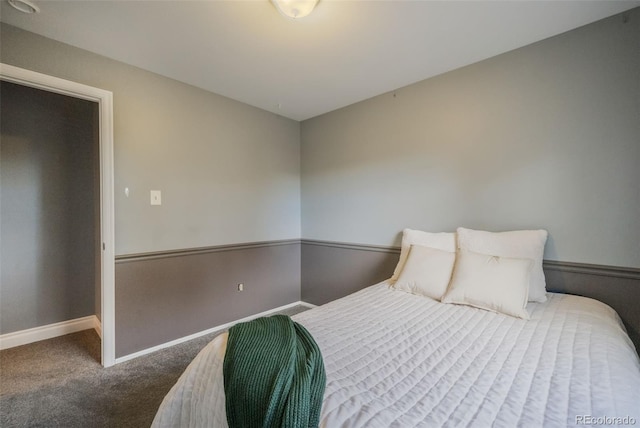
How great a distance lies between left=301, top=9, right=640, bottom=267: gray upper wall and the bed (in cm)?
31

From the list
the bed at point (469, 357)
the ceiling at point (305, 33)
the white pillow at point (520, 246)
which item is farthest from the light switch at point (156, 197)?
the white pillow at point (520, 246)

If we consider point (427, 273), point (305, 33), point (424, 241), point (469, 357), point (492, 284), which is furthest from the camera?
point (424, 241)

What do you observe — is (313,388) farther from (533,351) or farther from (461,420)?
(533,351)

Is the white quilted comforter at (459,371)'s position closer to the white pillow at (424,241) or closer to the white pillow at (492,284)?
the white pillow at (492,284)

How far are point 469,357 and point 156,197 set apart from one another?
8.14ft

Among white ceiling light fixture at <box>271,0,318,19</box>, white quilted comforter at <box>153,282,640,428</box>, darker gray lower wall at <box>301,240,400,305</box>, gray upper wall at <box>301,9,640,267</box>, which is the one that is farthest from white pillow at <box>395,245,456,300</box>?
white ceiling light fixture at <box>271,0,318,19</box>

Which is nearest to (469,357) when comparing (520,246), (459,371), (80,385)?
→ (459,371)

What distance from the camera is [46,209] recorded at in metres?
2.62

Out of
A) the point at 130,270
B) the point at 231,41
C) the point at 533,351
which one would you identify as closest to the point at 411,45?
the point at 231,41

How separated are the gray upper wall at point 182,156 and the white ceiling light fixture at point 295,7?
1.42 metres

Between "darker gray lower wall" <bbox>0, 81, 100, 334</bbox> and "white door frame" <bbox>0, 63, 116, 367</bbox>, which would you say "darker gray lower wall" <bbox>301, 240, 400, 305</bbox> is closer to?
"white door frame" <bbox>0, 63, 116, 367</bbox>

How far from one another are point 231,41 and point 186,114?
93cm

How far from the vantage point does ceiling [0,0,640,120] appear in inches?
60.9

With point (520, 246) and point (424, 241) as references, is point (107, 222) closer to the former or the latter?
point (424, 241)
